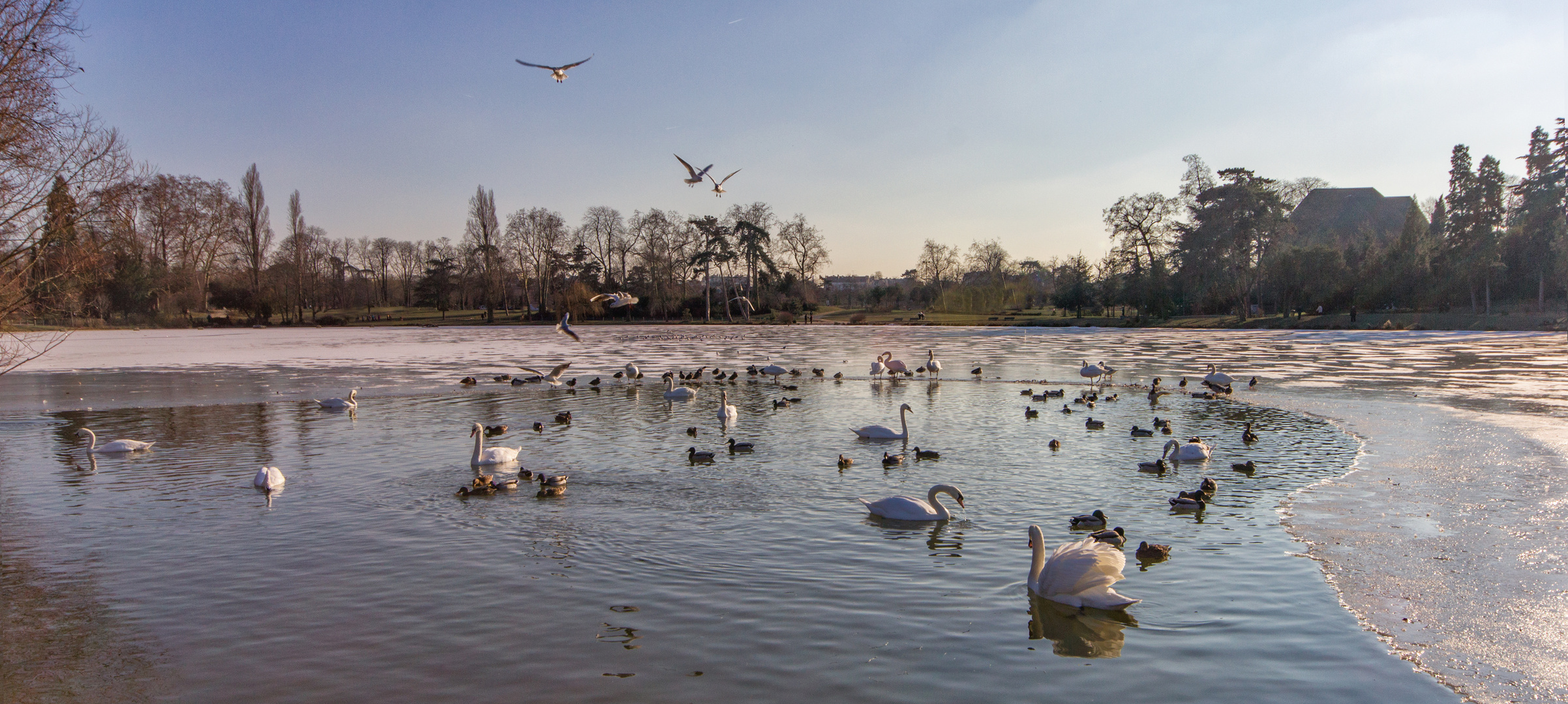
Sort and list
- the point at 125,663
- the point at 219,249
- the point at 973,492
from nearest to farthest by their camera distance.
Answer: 1. the point at 125,663
2. the point at 973,492
3. the point at 219,249

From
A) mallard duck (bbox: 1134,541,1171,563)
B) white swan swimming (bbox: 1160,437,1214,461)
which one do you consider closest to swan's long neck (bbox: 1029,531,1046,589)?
mallard duck (bbox: 1134,541,1171,563)

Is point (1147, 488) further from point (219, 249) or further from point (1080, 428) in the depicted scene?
point (219, 249)

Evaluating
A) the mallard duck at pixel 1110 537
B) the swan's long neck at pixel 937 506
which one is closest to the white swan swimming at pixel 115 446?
the swan's long neck at pixel 937 506

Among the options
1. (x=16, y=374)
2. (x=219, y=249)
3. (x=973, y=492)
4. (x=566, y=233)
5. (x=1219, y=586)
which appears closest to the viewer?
(x=1219, y=586)

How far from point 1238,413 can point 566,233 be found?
257 feet

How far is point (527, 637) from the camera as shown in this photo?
228 inches

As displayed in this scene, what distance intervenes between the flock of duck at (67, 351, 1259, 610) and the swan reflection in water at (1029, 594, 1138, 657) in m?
0.07

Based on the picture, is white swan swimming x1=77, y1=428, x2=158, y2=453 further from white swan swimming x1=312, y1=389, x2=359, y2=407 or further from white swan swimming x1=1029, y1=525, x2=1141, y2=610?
white swan swimming x1=1029, y1=525, x2=1141, y2=610

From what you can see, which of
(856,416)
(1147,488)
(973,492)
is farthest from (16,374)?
(1147,488)

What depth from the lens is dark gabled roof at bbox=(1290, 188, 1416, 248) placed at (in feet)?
278

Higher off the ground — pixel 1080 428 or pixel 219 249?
pixel 219 249

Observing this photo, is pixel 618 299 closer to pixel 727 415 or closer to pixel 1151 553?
pixel 727 415

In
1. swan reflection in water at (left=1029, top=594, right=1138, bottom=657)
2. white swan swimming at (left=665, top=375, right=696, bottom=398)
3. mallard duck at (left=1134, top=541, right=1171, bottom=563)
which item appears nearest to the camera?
swan reflection in water at (left=1029, top=594, right=1138, bottom=657)

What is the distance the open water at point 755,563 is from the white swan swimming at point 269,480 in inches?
8.1
